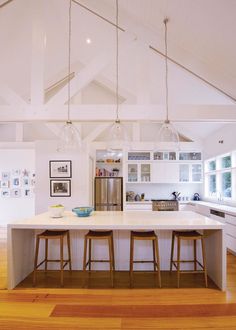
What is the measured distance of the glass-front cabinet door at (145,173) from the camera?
6500 mm

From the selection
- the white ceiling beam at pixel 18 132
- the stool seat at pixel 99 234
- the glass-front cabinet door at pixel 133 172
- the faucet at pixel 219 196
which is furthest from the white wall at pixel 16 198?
the faucet at pixel 219 196

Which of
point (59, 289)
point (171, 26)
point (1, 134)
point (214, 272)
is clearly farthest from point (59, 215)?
point (1, 134)

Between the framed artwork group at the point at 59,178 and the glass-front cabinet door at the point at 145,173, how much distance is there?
221 centimetres

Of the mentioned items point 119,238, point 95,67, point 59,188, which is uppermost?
point 95,67

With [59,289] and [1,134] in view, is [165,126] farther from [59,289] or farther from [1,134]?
[1,134]

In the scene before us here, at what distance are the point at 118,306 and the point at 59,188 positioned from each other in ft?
10.7

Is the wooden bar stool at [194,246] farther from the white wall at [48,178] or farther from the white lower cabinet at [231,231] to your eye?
the white wall at [48,178]

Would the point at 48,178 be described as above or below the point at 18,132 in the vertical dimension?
below

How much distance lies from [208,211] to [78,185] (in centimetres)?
295

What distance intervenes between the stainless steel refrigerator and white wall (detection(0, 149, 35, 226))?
6.91 ft

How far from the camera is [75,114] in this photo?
400cm

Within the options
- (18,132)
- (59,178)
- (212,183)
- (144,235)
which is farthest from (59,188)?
(212,183)

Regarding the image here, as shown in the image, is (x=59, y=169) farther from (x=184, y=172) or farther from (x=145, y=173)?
(x=184, y=172)

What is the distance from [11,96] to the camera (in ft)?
13.1
